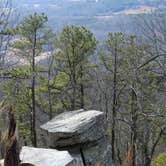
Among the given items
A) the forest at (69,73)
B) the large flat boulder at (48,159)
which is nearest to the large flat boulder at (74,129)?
the forest at (69,73)

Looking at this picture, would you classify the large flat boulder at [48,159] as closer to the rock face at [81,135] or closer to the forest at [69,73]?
the rock face at [81,135]

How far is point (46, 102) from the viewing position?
70.8ft

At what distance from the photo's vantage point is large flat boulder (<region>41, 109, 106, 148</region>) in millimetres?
15281

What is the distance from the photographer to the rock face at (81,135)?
50.2 ft

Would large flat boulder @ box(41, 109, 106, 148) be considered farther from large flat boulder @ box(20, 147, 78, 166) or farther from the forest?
large flat boulder @ box(20, 147, 78, 166)

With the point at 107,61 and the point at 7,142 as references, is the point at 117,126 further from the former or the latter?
the point at 7,142

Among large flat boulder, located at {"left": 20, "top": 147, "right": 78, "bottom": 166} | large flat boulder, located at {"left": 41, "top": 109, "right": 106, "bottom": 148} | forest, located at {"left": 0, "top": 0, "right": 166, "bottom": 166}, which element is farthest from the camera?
forest, located at {"left": 0, "top": 0, "right": 166, "bottom": 166}

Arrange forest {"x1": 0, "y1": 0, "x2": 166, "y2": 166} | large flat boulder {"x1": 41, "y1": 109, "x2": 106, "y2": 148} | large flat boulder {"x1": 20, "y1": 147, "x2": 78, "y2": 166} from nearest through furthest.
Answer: large flat boulder {"x1": 20, "y1": 147, "x2": 78, "y2": 166} → large flat boulder {"x1": 41, "y1": 109, "x2": 106, "y2": 148} → forest {"x1": 0, "y1": 0, "x2": 166, "y2": 166}

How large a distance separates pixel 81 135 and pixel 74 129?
1.21 ft

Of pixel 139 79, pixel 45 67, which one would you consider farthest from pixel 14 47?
pixel 139 79

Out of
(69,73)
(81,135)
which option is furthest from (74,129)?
(69,73)

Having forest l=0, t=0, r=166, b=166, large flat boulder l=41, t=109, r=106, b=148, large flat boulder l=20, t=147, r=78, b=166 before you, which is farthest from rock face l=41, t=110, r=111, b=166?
large flat boulder l=20, t=147, r=78, b=166

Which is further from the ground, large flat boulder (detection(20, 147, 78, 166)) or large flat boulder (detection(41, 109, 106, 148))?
large flat boulder (detection(20, 147, 78, 166))

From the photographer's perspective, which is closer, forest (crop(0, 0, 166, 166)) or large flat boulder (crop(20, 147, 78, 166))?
large flat boulder (crop(20, 147, 78, 166))
